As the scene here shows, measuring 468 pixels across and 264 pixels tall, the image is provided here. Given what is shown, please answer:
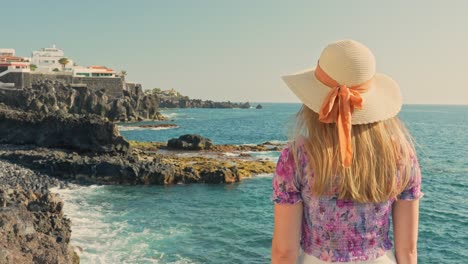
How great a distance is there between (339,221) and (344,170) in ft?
1.15

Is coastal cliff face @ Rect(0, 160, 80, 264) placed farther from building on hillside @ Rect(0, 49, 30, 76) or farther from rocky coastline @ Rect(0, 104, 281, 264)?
building on hillside @ Rect(0, 49, 30, 76)

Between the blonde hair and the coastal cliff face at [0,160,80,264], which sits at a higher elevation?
the blonde hair

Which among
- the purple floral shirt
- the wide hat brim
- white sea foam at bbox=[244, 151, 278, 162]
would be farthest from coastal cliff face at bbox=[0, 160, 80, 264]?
white sea foam at bbox=[244, 151, 278, 162]

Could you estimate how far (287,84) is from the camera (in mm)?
2742

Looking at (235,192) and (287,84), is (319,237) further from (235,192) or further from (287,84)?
(235,192)

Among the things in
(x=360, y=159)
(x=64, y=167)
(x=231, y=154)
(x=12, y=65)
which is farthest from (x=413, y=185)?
(x=12, y=65)

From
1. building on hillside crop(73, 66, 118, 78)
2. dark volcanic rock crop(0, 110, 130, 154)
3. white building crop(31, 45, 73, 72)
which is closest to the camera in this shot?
dark volcanic rock crop(0, 110, 130, 154)

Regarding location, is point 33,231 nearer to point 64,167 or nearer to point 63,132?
point 64,167

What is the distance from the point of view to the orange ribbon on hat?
2406 millimetres

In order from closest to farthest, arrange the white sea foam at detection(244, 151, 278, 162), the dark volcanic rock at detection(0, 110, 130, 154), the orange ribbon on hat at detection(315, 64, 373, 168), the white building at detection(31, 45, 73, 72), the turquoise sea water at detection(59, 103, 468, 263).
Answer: the orange ribbon on hat at detection(315, 64, 373, 168) < the turquoise sea water at detection(59, 103, 468, 263) < the dark volcanic rock at detection(0, 110, 130, 154) < the white sea foam at detection(244, 151, 278, 162) < the white building at detection(31, 45, 73, 72)

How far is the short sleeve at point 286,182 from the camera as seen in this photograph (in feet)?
8.41

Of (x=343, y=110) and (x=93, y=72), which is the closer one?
(x=343, y=110)

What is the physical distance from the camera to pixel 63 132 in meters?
41.5

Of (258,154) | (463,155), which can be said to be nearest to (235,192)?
(258,154)
